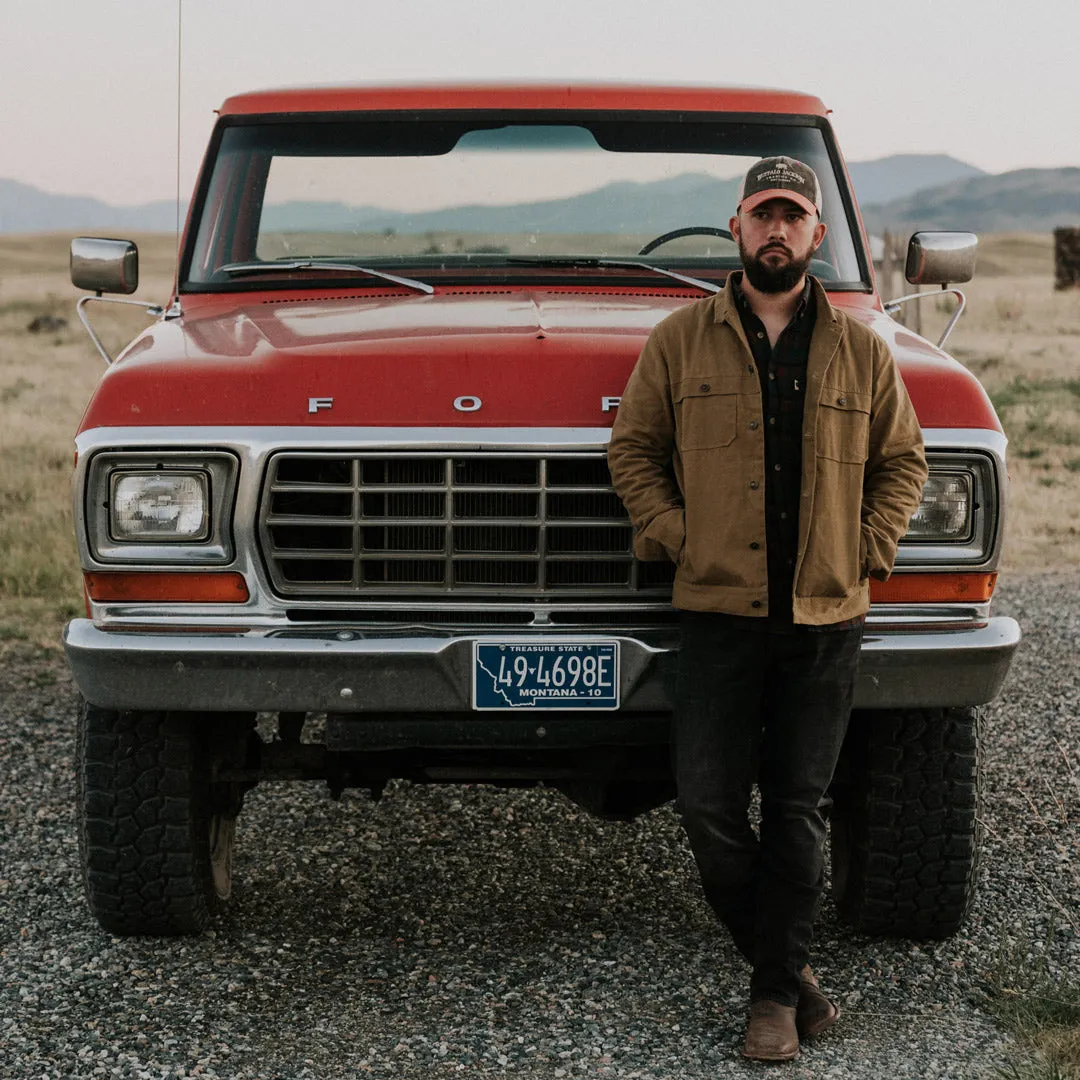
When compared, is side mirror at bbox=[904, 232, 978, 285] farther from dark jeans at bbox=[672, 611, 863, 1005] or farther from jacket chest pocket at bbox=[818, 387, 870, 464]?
dark jeans at bbox=[672, 611, 863, 1005]

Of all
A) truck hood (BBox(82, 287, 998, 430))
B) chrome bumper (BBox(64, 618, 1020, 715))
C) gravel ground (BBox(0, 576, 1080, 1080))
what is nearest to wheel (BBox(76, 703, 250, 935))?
gravel ground (BBox(0, 576, 1080, 1080))

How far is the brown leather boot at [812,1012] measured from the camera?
11.6 ft

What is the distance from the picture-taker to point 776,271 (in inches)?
131

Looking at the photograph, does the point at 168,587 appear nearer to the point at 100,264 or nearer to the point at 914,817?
the point at 100,264

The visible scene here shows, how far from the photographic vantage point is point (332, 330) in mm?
3859

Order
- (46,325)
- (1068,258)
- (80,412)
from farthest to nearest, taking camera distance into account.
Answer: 1. (1068,258)
2. (46,325)
3. (80,412)

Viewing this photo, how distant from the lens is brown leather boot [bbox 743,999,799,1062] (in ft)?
11.1

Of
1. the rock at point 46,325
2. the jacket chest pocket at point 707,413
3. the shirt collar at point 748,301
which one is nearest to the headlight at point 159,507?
the jacket chest pocket at point 707,413

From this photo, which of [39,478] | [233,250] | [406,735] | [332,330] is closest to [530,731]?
[406,735]

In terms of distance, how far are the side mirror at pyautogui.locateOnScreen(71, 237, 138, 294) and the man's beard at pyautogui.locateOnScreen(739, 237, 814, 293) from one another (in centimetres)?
230

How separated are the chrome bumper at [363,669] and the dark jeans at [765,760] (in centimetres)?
13

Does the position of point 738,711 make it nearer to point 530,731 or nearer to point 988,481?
point 530,731

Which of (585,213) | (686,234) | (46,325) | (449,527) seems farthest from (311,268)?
(46,325)

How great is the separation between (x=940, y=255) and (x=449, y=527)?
2095 mm
